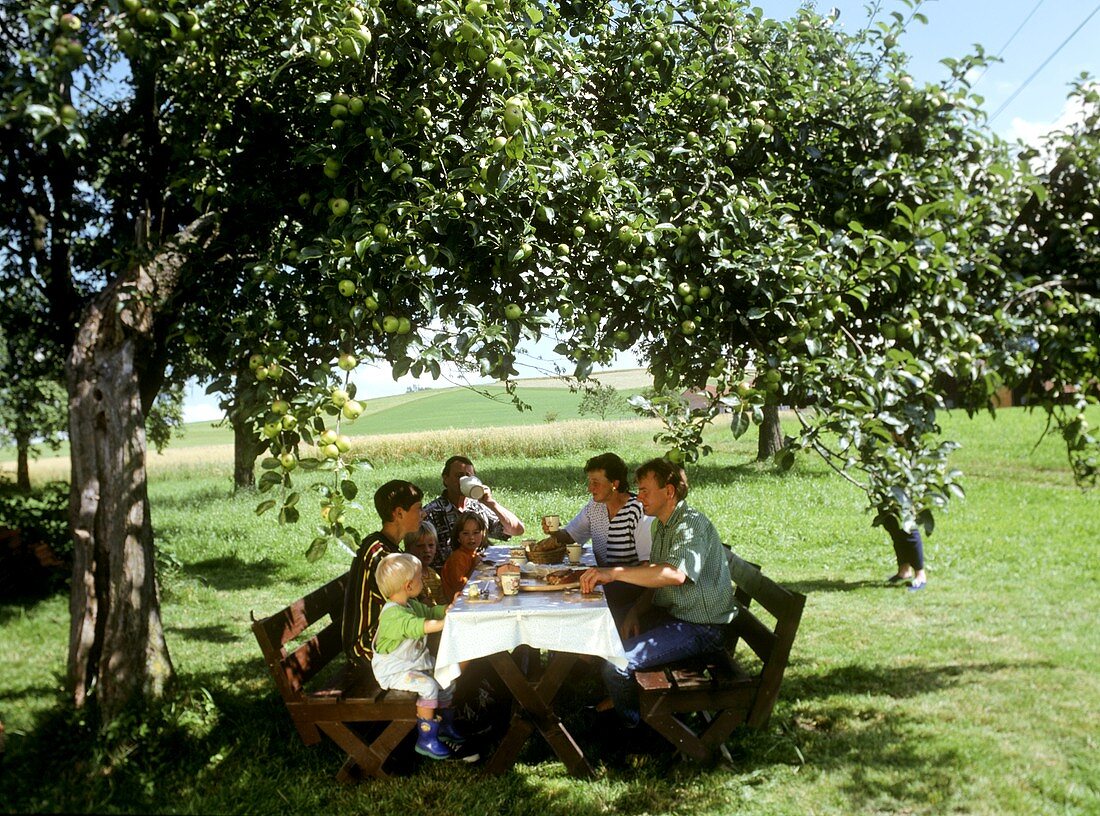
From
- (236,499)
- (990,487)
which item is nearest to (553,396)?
(236,499)

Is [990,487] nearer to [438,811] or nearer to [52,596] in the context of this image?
[438,811]

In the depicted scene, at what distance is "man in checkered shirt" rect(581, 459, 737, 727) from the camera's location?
12.4ft

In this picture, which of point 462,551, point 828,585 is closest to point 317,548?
point 462,551

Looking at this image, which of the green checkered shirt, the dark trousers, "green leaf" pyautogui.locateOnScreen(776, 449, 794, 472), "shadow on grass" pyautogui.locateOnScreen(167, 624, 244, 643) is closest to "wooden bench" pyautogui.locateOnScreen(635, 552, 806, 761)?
the green checkered shirt

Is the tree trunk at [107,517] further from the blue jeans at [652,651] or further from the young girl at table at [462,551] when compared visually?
the blue jeans at [652,651]

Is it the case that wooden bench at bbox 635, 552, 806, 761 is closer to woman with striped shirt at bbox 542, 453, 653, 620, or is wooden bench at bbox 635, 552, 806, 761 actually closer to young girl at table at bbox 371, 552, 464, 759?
young girl at table at bbox 371, 552, 464, 759

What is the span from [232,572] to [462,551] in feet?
17.2

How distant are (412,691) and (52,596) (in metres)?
4.31

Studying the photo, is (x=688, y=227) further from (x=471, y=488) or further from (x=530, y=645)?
(x=471, y=488)

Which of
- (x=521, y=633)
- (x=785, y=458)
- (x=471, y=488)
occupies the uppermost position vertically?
(x=785, y=458)

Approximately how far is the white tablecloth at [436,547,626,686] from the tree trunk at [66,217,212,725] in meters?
1.60

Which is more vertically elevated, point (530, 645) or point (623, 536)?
point (623, 536)

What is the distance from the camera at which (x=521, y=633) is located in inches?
136

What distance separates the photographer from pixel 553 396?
15.2 m
